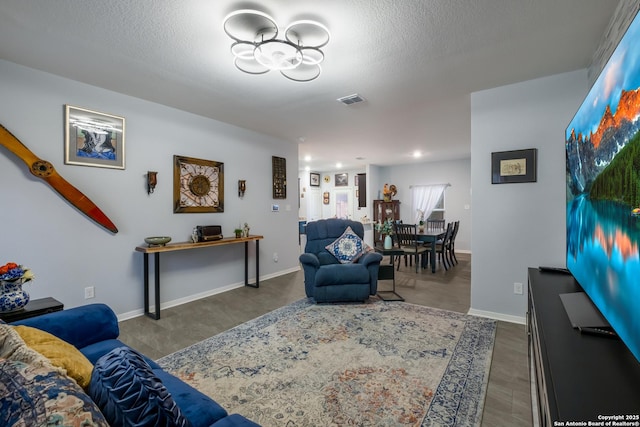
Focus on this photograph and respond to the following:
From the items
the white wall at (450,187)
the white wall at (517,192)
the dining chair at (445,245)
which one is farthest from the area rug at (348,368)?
A: the white wall at (450,187)

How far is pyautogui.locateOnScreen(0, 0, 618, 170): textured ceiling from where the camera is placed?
189 centimetres

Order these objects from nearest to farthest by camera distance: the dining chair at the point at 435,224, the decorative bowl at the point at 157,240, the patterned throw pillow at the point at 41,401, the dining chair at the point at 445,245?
1. the patterned throw pillow at the point at 41,401
2. the decorative bowl at the point at 157,240
3. the dining chair at the point at 445,245
4. the dining chair at the point at 435,224

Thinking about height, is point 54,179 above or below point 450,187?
below

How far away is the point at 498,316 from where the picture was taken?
313cm

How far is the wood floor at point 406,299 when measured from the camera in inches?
72.8

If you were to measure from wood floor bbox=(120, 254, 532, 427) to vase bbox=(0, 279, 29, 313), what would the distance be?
944mm

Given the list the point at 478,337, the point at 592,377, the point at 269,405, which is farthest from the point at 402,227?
the point at 592,377

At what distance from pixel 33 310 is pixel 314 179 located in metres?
8.68

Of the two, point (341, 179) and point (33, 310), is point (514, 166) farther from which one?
point (341, 179)

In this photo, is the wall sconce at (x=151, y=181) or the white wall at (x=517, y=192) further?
the wall sconce at (x=151, y=181)

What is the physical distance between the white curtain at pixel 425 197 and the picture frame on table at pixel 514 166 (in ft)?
17.4

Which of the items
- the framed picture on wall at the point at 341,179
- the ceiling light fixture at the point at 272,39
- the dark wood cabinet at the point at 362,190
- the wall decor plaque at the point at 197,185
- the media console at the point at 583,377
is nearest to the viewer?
the media console at the point at 583,377

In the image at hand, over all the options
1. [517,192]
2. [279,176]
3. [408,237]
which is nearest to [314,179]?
[279,176]

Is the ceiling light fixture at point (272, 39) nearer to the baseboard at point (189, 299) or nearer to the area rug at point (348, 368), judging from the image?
the area rug at point (348, 368)
